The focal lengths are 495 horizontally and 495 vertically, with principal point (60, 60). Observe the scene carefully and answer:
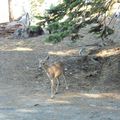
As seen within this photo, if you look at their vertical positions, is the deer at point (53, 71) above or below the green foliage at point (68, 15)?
below

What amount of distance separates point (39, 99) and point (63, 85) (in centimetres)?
184

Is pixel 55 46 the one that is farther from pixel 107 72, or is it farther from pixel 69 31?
pixel 69 31

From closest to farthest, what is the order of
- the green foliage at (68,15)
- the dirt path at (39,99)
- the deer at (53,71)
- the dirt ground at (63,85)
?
the dirt path at (39,99), the dirt ground at (63,85), the green foliage at (68,15), the deer at (53,71)

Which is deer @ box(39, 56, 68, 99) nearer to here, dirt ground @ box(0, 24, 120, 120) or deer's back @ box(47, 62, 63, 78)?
deer's back @ box(47, 62, 63, 78)

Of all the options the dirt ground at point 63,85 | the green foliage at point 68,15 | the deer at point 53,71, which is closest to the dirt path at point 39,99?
the dirt ground at point 63,85

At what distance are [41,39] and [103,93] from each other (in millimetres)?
10106

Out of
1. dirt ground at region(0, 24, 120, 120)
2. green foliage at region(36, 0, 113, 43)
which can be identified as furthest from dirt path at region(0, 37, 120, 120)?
green foliage at region(36, 0, 113, 43)

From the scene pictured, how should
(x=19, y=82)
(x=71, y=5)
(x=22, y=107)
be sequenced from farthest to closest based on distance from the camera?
(x=19, y=82) → (x=71, y=5) → (x=22, y=107)

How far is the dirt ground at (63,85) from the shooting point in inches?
441

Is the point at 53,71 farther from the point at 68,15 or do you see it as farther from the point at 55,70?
the point at 68,15

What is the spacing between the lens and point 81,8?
557 inches

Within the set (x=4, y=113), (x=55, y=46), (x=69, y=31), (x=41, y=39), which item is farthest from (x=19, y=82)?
(x=41, y=39)

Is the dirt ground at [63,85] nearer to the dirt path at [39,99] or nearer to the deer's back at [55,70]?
the dirt path at [39,99]

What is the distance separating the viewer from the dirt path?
35.7 ft
